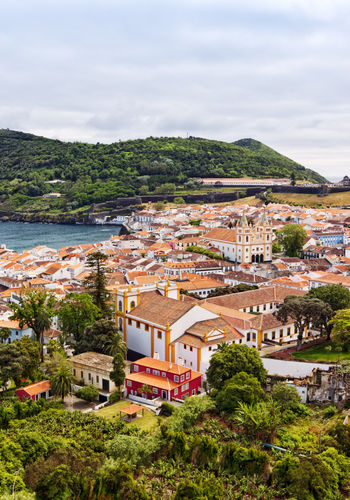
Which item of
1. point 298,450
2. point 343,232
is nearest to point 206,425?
point 298,450

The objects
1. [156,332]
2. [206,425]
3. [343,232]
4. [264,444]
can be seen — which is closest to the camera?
[264,444]

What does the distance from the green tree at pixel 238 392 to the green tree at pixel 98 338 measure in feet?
28.1

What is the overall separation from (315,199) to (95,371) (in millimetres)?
106035

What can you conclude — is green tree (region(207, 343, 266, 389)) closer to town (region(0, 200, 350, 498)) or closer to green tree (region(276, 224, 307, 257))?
town (region(0, 200, 350, 498))

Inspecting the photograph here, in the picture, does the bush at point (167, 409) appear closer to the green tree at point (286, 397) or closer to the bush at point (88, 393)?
the bush at point (88, 393)

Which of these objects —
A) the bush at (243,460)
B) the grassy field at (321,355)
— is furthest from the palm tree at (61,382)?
the grassy field at (321,355)

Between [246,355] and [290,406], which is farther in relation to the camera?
[246,355]

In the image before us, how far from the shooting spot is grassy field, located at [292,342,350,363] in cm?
2874

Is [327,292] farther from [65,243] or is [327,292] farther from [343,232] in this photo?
[65,243]

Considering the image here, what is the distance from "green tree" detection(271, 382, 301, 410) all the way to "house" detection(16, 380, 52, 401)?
11.4 m

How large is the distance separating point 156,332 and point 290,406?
9725 mm

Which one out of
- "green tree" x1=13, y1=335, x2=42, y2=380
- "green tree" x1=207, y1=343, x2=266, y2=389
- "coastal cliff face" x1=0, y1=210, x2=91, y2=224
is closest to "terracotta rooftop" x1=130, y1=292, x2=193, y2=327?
"green tree" x1=207, y1=343, x2=266, y2=389

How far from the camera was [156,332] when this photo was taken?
30.5m

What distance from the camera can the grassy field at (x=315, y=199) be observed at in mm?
120062
